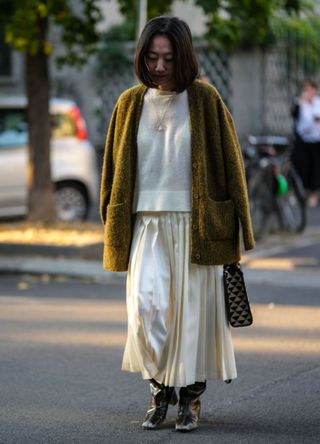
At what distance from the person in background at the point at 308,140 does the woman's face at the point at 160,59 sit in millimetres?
11828

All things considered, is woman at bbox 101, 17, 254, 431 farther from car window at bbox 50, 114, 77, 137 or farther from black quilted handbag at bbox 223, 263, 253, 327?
car window at bbox 50, 114, 77, 137

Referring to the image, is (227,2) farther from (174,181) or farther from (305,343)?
(174,181)

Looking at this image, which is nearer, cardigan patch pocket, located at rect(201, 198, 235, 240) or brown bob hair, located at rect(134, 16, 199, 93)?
brown bob hair, located at rect(134, 16, 199, 93)

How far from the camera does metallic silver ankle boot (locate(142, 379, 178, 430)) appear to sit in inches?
234

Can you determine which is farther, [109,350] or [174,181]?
[109,350]

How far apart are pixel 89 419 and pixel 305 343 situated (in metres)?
2.50

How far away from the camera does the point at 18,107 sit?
52.2 ft

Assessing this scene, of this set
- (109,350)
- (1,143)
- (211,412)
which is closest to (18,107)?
(1,143)

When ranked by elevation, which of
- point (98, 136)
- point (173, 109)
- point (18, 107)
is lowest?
point (98, 136)

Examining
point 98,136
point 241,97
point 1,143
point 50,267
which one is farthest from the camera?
point 98,136

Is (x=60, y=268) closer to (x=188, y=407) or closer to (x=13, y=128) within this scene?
(x=13, y=128)

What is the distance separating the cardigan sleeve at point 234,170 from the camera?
5828 millimetres

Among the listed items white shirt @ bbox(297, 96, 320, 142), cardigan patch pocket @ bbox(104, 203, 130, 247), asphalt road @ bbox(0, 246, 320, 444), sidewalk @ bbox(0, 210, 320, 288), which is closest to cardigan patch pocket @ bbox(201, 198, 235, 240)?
cardigan patch pocket @ bbox(104, 203, 130, 247)

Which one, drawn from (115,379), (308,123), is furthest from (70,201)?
(115,379)
